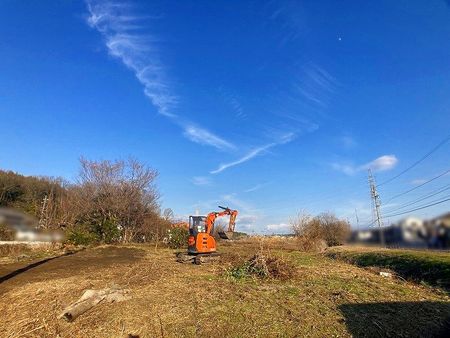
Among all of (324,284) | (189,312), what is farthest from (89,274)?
(324,284)

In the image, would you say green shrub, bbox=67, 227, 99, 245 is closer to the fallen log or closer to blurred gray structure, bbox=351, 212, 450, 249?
the fallen log

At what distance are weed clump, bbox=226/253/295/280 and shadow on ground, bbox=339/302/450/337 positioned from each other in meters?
3.31

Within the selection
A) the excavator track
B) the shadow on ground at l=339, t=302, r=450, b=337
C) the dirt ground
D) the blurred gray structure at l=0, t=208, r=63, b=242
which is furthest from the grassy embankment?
the blurred gray structure at l=0, t=208, r=63, b=242

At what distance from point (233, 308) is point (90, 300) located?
10.2 ft

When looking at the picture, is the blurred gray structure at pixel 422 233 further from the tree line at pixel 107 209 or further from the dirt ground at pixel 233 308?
the tree line at pixel 107 209

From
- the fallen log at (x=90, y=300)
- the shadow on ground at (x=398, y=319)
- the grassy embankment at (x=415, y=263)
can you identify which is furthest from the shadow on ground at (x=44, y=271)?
the grassy embankment at (x=415, y=263)

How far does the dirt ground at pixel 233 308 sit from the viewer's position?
6.58 meters

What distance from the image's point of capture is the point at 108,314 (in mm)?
7430

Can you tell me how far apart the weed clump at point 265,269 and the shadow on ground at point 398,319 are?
331 centimetres

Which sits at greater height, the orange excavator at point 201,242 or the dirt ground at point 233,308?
the orange excavator at point 201,242

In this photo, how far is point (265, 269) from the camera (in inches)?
439

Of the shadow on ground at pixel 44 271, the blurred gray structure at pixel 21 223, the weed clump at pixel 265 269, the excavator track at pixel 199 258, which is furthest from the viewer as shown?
the excavator track at pixel 199 258

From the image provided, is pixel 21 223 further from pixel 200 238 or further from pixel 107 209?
pixel 107 209

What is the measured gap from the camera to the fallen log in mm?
7289
